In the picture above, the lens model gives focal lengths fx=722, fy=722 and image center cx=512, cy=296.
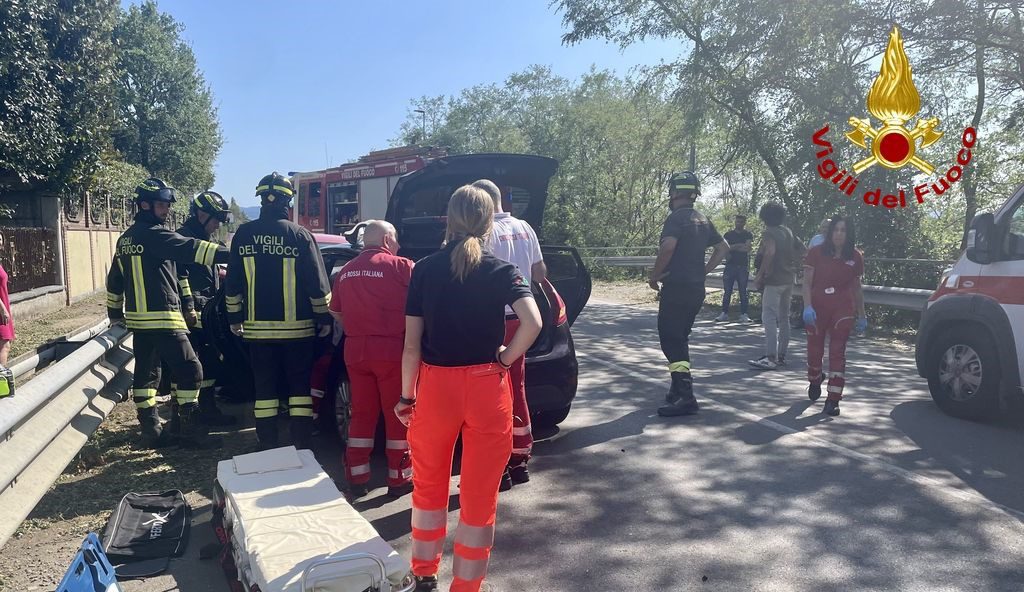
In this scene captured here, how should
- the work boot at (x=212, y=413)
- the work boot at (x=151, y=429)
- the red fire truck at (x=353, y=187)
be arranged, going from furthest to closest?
1. the red fire truck at (x=353, y=187)
2. the work boot at (x=212, y=413)
3. the work boot at (x=151, y=429)

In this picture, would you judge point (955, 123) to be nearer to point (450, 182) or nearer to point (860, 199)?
point (860, 199)

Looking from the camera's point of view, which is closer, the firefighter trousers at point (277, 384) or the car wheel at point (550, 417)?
the firefighter trousers at point (277, 384)

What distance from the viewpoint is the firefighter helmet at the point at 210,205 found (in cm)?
588

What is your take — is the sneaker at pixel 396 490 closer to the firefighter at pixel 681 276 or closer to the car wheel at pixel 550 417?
the car wheel at pixel 550 417

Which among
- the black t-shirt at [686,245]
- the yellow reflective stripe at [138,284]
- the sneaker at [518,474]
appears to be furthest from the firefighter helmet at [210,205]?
the black t-shirt at [686,245]

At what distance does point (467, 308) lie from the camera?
10.0 ft

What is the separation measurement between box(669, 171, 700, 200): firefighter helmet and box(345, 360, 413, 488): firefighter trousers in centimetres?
310

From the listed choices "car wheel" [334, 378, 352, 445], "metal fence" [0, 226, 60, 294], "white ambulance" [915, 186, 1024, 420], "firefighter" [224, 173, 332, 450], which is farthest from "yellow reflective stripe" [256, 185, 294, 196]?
"metal fence" [0, 226, 60, 294]

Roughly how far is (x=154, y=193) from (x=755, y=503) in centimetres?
458

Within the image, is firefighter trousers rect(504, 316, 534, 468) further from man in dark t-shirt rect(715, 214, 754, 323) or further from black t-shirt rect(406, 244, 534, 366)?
man in dark t-shirt rect(715, 214, 754, 323)

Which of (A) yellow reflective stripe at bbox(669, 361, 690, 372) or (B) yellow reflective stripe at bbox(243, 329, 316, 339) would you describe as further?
(A) yellow reflective stripe at bbox(669, 361, 690, 372)

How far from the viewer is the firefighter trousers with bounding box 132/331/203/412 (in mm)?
5316

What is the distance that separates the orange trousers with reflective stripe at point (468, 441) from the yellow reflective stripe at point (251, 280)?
2.04 meters

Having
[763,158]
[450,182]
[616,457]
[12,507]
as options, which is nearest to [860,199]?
[763,158]
